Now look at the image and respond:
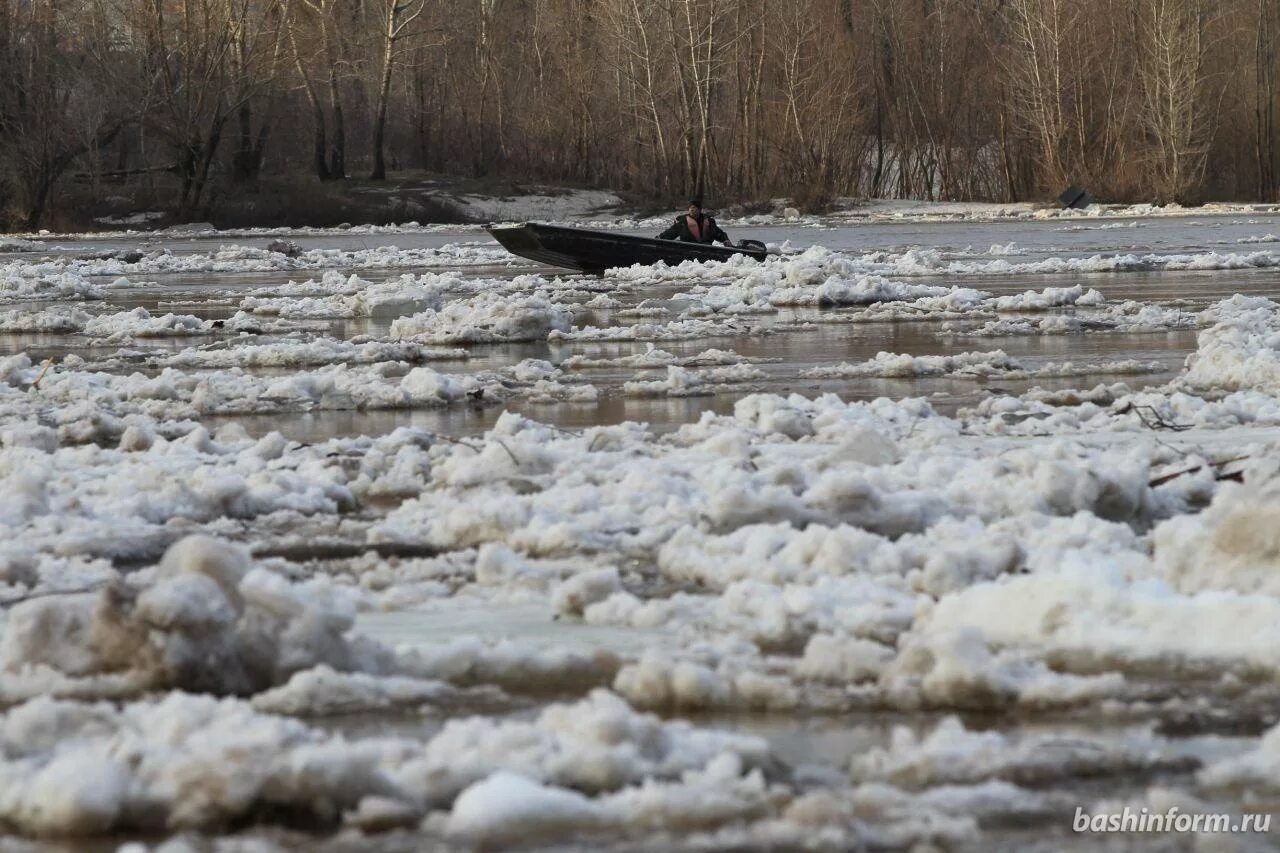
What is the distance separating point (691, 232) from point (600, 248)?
1042mm

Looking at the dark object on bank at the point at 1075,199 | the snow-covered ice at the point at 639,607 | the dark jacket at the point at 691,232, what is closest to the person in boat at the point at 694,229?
the dark jacket at the point at 691,232

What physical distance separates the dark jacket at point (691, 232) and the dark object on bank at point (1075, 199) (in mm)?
22893

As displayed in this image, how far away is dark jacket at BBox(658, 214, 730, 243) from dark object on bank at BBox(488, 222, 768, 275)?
0.28 m

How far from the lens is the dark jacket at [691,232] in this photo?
20.3m

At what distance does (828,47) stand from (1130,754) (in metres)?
44.7

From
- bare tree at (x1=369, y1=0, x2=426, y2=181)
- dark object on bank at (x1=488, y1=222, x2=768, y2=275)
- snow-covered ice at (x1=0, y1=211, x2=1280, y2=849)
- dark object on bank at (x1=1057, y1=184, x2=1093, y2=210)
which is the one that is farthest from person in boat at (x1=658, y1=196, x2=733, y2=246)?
bare tree at (x1=369, y1=0, x2=426, y2=181)

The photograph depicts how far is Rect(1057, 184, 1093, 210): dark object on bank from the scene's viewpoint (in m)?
41.8

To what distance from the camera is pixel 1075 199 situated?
137 feet

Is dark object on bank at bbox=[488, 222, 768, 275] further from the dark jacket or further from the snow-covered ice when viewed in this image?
the snow-covered ice

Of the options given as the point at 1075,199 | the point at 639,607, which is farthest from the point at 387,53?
the point at 639,607

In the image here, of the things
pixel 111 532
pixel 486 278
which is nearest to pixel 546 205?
pixel 486 278

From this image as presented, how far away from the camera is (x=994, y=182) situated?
47625mm

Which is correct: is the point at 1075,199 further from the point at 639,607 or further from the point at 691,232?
the point at 639,607

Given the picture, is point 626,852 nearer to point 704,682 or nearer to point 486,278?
point 704,682
